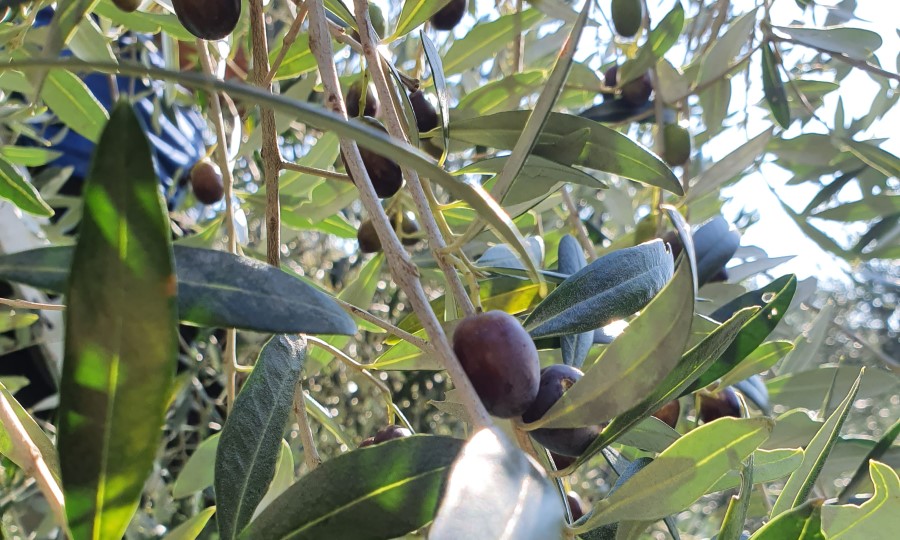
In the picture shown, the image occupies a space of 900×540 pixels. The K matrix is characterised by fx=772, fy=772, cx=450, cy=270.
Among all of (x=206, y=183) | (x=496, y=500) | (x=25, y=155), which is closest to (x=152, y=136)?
(x=25, y=155)

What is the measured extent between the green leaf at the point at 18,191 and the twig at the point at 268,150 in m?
0.26

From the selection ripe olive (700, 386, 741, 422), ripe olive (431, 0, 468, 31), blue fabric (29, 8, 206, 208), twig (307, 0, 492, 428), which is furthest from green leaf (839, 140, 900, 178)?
blue fabric (29, 8, 206, 208)

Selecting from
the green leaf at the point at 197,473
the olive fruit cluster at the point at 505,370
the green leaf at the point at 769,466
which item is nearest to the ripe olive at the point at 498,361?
the olive fruit cluster at the point at 505,370

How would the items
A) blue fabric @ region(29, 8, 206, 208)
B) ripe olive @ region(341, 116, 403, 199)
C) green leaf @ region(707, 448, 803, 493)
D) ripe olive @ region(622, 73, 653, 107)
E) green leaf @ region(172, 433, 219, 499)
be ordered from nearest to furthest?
green leaf @ region(707, 448, 803, 493) < ripe olive @ region(341, 116, 403, 199) < green leaf @ region(172, 433, 219, 499) < ripe olive @ region(622, 73, 653, 107) < blue fabric @ region(29, 8, 206, 208)

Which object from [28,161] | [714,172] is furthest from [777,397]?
[28,161]

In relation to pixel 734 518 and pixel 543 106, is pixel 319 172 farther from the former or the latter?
pixel 734 518

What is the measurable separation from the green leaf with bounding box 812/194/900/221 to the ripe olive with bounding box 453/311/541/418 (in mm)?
1107

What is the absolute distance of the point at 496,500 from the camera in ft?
0.98

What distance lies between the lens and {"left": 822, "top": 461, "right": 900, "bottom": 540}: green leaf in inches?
20.6

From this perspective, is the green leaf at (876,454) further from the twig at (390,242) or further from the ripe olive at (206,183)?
the ripe olive at (206,183)

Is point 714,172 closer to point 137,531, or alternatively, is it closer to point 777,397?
point 777,397

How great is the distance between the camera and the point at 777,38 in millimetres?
1188

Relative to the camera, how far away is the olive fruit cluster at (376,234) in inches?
42.1

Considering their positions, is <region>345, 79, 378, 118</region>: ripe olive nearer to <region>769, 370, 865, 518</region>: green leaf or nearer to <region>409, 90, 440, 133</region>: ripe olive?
<region>409, 90, 440, 133</region>: ripe olive
